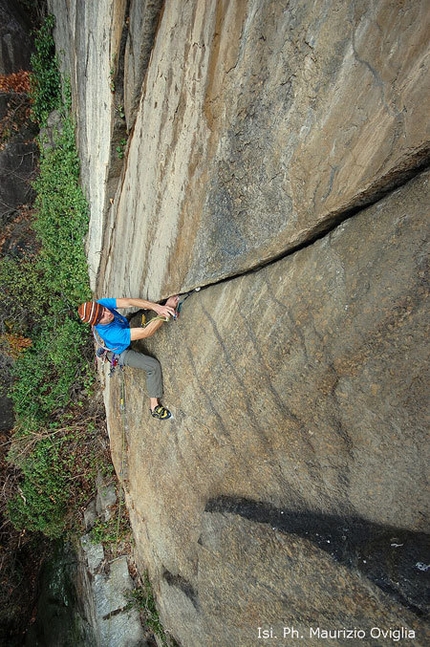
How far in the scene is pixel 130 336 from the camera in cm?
384

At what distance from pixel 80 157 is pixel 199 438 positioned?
542cm

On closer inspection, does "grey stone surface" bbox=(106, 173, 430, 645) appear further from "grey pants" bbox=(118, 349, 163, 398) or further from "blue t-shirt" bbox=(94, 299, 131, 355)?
"blue t-shirt" bbox=(94, 299, 131, 355)

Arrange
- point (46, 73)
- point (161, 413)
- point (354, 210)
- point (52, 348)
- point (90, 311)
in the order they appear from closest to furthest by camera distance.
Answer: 1. point (354, 210)
2. point (90, 311)
3. point (161, 413)
4. point (52, 348)
5. point (46, 73)

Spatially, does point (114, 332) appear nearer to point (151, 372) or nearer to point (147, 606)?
point (151, 372)

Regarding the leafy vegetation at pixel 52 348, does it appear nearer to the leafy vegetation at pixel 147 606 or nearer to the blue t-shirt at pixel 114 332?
A: the leafy vegetation at pixel 147 606

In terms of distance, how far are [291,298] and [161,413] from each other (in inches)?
84.0

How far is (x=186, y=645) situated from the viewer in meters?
4.02

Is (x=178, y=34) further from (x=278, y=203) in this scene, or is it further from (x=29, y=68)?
(x=29, y=68)

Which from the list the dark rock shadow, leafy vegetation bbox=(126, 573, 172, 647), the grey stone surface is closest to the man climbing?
the grey stone surface

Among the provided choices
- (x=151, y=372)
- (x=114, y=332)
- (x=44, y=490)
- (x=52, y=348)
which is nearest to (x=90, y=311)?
(x=114, y=332)

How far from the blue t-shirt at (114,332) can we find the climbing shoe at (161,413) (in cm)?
74

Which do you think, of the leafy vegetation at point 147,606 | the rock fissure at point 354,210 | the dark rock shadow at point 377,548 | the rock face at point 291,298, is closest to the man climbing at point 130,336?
the rock face at point 291,298

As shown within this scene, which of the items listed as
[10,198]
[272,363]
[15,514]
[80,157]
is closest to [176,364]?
[272,363]

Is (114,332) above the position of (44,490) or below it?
above
